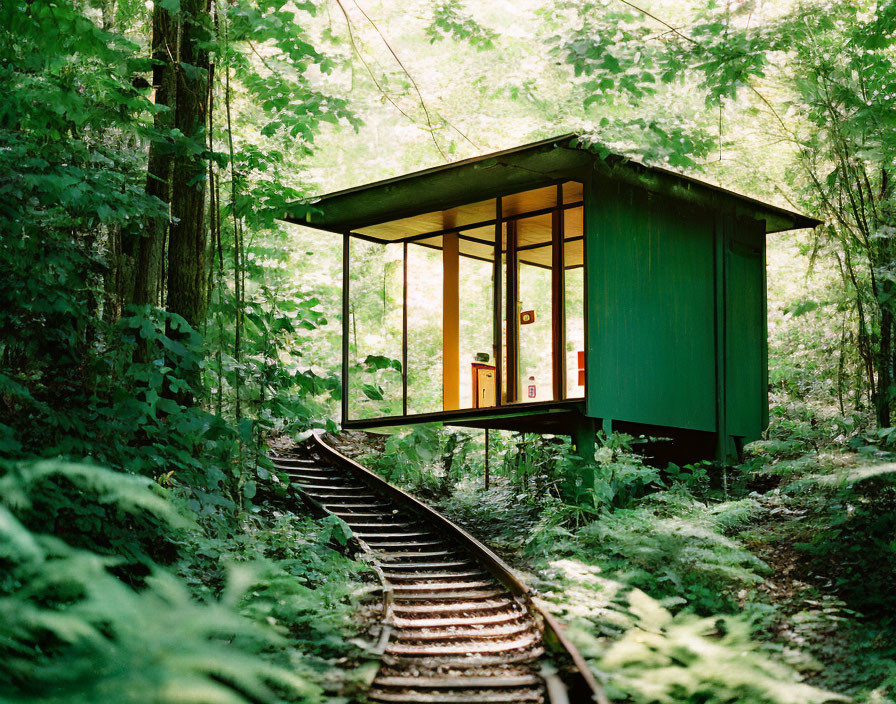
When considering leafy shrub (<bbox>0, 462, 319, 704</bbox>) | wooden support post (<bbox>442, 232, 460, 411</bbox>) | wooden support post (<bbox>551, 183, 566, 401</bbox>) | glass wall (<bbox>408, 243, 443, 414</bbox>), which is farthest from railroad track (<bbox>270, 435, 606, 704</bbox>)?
glass wall (<bbox>408, 243, 443, 414</bbox>)

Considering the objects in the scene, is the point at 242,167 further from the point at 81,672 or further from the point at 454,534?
the point at 81,672

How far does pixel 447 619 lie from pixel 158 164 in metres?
5.41

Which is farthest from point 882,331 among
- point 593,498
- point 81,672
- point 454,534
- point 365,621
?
point 81,672

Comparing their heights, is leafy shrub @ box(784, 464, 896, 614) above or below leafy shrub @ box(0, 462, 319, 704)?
below

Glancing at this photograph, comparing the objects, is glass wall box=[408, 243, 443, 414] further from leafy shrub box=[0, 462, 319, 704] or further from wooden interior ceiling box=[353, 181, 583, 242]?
leafy shrub box=[0, 462, 319, 704]

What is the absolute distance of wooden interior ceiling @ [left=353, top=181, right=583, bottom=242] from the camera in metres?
12.1

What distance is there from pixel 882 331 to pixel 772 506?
270cm

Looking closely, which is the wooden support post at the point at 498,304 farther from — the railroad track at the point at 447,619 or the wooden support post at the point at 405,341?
the railroad track at the point at 447,619

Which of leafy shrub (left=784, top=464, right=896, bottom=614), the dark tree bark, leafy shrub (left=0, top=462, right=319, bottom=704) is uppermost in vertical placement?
the dark tree bark

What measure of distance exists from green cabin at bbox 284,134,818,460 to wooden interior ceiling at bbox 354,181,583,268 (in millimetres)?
32

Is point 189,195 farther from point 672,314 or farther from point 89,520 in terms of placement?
point 672,314

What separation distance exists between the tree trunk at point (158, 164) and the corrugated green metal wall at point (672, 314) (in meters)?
5.39

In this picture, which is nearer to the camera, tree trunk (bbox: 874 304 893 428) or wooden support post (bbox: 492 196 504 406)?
tree trunk (bbox: 874 304 893 428)

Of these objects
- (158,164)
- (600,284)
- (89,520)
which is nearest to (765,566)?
(600,284)
